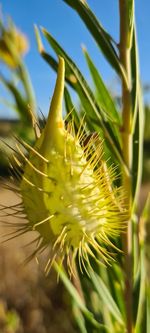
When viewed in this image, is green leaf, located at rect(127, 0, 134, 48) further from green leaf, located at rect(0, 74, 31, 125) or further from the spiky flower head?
green leaf, located at rect(0, 74, 31, 125)

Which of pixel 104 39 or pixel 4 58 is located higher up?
pixel 4 58

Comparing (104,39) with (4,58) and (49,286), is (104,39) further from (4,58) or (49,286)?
(49,286)

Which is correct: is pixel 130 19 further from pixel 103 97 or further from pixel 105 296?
pixel 105 296

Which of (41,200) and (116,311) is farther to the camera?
(116,311)

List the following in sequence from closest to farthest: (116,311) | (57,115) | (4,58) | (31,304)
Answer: (57,115) < (116,311) < (4,58) < (31,304)

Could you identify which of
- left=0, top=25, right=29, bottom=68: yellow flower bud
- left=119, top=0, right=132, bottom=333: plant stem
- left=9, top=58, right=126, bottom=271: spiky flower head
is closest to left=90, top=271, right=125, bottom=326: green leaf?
left=119, top=0, right=132, bottom=333: plant stem

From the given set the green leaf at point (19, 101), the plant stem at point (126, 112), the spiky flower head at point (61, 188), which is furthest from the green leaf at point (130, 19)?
the green leaf at point (19, 101)

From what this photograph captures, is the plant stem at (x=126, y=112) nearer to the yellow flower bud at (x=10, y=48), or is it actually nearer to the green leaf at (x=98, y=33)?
the green leaf at (x=98, y=33)

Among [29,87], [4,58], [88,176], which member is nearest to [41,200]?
[88,176]
